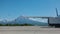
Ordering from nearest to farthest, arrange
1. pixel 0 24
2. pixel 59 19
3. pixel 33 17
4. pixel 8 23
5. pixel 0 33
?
pixel 0 33
pixel 0 24
pixel 8 23
pixel 59 19
pixel 33 17

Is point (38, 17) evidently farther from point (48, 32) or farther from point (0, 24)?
point (48, 32)

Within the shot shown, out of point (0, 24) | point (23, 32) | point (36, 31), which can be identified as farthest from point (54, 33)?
point (0, 24)

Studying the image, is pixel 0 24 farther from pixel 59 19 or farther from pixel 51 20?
pixel 59 19

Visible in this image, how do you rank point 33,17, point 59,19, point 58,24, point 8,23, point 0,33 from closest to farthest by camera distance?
1. point 0,33
2. point 8,23
3. point 58,24
4. point 59,19
5. point 33,17

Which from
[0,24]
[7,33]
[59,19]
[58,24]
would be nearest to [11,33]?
[7,33]

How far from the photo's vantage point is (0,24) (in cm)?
1146

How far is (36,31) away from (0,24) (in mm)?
4698

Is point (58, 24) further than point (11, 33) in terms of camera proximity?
Yes

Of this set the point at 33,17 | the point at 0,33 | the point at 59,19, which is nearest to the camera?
the point at 0,33

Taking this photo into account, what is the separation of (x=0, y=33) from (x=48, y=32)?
7.63ft

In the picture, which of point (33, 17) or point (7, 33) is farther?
point (33, 17)

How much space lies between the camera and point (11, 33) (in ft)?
24.6

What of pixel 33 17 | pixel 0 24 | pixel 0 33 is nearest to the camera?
pixel 0 33

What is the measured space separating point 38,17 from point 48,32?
890 centimetres
